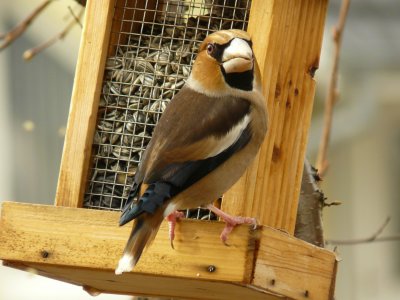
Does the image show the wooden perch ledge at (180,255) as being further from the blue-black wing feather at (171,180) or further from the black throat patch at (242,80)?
the black throat patch at (242,80)

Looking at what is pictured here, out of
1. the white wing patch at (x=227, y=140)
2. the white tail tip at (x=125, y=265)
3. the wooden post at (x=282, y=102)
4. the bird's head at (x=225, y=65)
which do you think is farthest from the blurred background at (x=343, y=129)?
the white tail tip at (x=125, y=265)

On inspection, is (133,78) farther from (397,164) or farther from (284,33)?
(397,164)

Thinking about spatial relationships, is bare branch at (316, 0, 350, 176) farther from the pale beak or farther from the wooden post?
the pale beak

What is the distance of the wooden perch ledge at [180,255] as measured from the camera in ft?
13.9

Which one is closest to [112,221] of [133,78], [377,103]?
[133,78]

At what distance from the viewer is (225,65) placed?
458 cm

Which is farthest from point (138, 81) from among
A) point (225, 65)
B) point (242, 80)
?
point (242, 80)

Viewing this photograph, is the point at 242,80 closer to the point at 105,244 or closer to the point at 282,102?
the point at 282,102

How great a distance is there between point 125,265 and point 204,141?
0.62 meters

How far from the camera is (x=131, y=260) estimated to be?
13.2ft

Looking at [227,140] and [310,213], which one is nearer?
[227,140]

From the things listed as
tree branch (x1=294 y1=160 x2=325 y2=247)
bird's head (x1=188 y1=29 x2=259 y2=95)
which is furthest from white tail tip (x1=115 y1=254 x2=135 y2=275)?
tree branch (x1=294 y1=160 x2=325 y2=247)

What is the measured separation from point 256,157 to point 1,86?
266 inches

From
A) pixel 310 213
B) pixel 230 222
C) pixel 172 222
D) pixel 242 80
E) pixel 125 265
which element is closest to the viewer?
pixel 125 265
